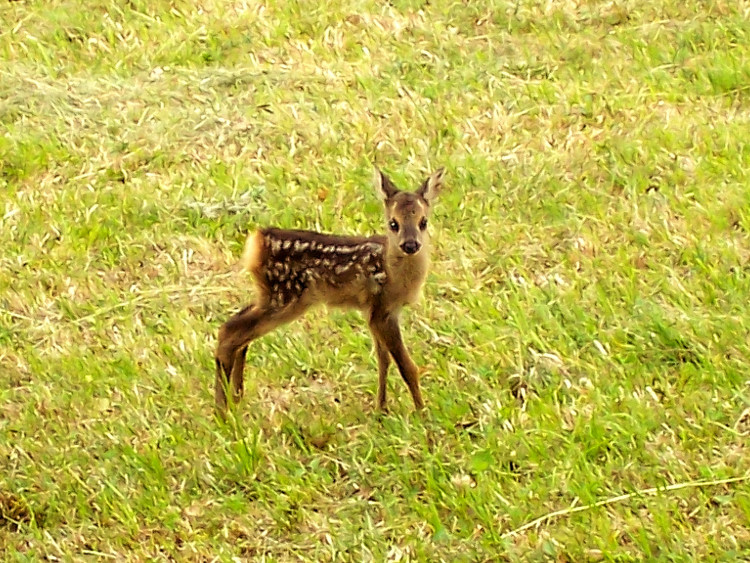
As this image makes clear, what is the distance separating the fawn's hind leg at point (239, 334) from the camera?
6.64m

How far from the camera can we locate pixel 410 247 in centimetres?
659

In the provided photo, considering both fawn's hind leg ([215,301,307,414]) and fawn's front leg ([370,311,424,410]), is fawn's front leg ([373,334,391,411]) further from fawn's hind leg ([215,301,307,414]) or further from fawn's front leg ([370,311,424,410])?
fawn's hind leg ([215,301,307,414])

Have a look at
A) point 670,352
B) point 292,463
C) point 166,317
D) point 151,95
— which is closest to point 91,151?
point 151,95

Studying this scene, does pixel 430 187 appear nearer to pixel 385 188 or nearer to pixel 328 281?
pixel 385 188

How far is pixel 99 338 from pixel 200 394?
112 centimetres

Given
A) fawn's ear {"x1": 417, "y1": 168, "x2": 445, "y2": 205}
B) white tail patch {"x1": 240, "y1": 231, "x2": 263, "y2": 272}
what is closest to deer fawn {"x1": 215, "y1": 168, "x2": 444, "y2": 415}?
white tail patch {"x1": 240, "y1": 231, "x2": 263, "y2": 272}

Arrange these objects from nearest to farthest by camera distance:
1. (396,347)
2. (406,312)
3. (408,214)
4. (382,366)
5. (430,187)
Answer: (396,347) < (382,366) < (408,214) < (430,187) < (406,312)

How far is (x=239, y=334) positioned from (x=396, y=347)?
816 millimetres

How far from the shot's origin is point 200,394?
6.98 metres

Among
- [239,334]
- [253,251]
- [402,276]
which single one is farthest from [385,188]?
[239,334]

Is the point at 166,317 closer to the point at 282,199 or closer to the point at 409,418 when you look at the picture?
the point at 282,199

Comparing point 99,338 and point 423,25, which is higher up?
point 423,25

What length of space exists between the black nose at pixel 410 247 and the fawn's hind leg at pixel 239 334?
617 mm

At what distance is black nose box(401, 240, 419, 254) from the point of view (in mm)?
6594
